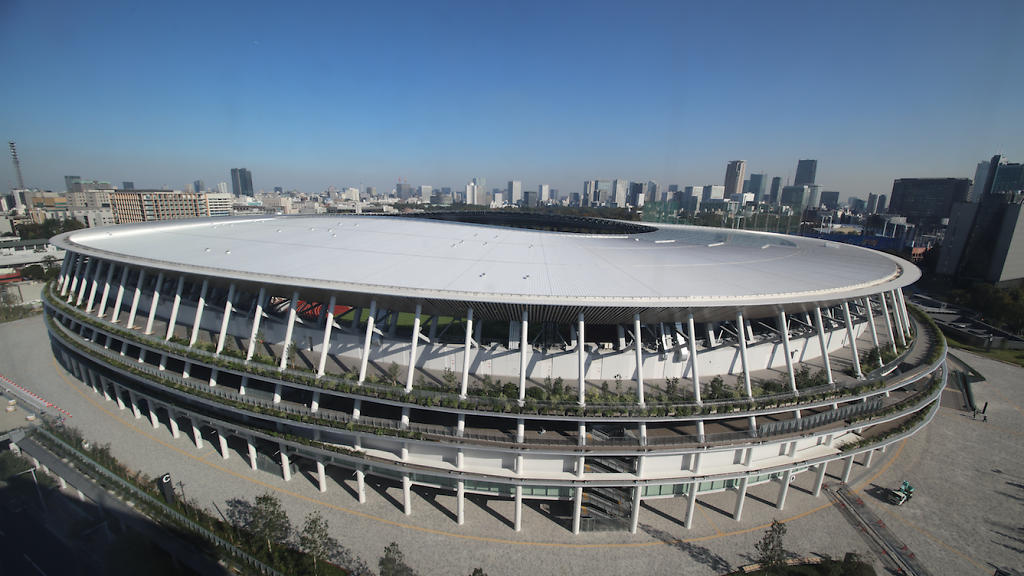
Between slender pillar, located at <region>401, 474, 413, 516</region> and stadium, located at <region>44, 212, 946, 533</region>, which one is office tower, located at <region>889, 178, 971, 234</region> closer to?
stadium, located at <region>44, 212, 946, 533</region>

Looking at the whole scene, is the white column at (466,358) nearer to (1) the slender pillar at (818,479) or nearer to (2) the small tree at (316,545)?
(2) the small tree at (316,545)

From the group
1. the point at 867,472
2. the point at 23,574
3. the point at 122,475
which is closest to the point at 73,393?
the point at 122,475

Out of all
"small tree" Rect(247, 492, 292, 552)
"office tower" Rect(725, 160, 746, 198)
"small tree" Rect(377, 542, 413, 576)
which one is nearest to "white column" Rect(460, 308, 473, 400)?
"small tree" Rect(377, 542, 413, 576)

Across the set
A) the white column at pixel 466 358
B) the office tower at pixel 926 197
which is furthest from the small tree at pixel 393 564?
the office tower at pixel 926 197

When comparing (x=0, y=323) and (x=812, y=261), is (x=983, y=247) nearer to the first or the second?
(x=812, y=261)

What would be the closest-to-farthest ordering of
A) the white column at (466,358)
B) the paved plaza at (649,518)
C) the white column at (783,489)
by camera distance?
1. the paved plaza at (649,518)
2. the white column at (466,358)
3. the white column at (783,489)
